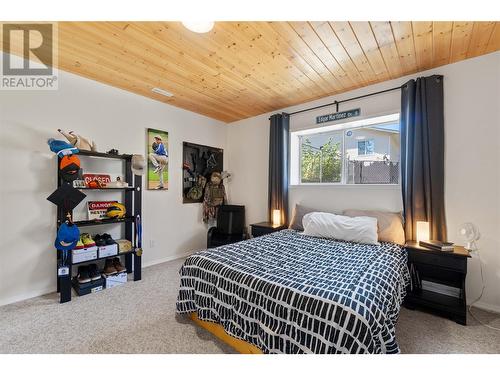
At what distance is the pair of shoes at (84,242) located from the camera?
2447mm

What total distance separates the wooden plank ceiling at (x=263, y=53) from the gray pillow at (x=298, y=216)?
5.43 feet

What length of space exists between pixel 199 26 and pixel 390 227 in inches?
107

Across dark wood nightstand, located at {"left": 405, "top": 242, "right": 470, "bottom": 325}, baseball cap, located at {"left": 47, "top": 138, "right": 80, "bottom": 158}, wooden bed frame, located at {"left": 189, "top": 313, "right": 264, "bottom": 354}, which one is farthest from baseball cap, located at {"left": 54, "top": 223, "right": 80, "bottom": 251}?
dark wood nightstand, located at {"left": 405, "top": 242, "right": 470, "bottom": 325}

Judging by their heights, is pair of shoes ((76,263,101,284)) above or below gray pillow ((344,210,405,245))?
below

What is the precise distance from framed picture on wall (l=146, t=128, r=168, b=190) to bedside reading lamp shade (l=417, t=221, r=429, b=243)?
3.35 meters

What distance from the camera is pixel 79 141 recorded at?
247 centimetres

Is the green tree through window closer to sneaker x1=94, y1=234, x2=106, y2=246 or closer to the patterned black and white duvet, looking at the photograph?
the patterned black and white duvet

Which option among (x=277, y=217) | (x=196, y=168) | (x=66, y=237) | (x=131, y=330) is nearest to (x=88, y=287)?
(x=66, y=237)

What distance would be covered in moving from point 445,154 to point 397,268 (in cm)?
143

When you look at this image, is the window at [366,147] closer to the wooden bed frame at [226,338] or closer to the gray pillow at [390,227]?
the gray pillow at [390,227]

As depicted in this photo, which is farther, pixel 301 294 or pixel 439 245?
pixel 439 245

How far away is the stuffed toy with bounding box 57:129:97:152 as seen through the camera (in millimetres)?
2404

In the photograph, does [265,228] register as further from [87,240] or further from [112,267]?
[87,240]
